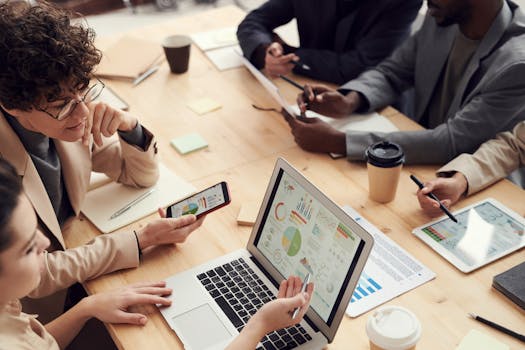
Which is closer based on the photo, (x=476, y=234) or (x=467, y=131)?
(x=476, y=234)

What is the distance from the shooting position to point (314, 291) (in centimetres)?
114

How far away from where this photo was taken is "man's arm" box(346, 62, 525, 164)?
162cm

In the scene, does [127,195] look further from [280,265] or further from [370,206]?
[370,206]

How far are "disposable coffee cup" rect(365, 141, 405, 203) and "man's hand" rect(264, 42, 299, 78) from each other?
73cm

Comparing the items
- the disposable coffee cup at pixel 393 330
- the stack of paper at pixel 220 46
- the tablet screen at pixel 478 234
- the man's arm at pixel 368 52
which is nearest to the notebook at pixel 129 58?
the stack of paper at pixel 220 46

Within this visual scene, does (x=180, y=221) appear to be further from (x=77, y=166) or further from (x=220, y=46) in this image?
(x=220, y=46)

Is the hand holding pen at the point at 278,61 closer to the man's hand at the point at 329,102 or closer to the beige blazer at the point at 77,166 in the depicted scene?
the man's hand at the point at 329,102

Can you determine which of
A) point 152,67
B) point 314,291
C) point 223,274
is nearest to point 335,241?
point 314,291

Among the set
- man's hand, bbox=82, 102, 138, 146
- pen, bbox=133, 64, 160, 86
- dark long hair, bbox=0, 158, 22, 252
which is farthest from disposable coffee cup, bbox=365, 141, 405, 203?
pen, bbox=133, 64, 160, 86

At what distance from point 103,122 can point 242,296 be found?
1.96 ft

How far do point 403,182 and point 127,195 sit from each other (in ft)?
2.46

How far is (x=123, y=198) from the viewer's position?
1543 millimetres

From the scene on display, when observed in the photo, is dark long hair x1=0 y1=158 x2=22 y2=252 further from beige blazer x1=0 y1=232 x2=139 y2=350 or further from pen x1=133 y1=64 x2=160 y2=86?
pen x1=133 y1=64 x2=160 y2=86

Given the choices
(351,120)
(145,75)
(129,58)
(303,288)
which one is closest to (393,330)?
(303,288)
